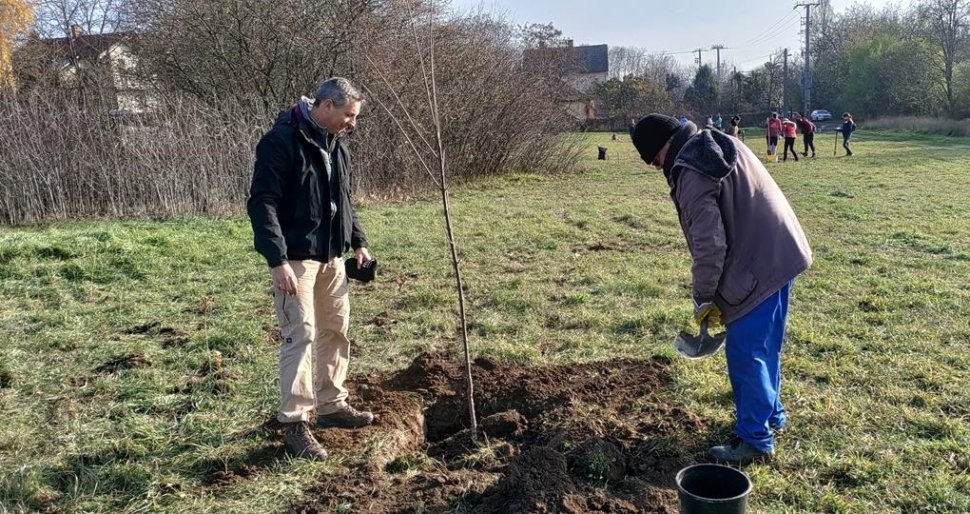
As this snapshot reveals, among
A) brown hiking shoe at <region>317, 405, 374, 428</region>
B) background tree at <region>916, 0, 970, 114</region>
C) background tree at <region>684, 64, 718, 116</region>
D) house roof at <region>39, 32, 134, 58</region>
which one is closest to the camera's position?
brown hiking shoe at <region>317, 405, 374, 428</region>

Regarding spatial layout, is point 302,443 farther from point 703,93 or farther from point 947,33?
point 703,93

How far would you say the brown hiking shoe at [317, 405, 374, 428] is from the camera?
3691mm

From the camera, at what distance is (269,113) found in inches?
539

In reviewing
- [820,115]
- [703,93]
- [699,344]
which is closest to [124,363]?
[699,344]

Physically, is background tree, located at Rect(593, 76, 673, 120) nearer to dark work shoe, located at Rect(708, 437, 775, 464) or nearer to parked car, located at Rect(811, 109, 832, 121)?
parked car, located at Rect(811, 109, 832, 121)

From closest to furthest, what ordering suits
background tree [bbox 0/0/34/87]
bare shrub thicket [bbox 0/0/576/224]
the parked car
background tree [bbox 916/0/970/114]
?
bare shrub thicket [bbox 0/0/576/224] → background tree [bbox 0/0/34/87] → background tree [bbox 916/0/970/114] → the parked car

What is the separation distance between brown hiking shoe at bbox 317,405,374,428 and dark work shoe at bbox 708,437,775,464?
1.83 metres

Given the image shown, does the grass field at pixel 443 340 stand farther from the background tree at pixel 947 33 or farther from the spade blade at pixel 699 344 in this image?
the background tree at pixel 947 33

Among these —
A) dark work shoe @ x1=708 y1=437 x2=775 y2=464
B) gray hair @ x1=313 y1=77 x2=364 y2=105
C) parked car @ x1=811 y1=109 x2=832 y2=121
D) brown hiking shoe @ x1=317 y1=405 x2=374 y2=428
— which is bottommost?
dark work shoe @ x1=708 y1=437 x2=775 y2=464

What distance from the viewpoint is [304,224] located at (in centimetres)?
324

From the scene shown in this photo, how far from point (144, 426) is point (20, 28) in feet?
71.9

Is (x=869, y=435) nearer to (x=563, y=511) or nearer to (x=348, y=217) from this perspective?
(x=563, y=511)

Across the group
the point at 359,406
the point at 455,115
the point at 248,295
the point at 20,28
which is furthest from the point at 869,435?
the point at 20,28

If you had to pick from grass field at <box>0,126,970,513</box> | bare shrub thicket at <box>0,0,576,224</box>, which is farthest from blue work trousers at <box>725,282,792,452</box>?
bare shrub thicket at <box>0,0,576,224</box>
